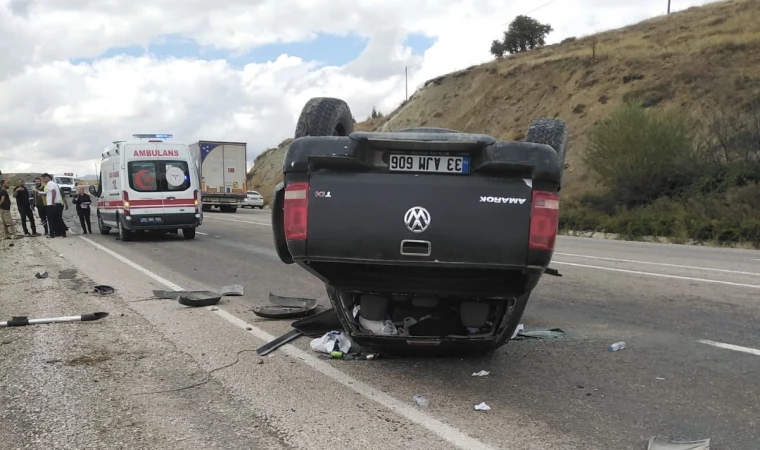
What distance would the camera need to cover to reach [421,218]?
434 cm

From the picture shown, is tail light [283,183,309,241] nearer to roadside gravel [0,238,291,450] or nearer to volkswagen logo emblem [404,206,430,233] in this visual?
volkswagen logo emblem [404,206,430,233]

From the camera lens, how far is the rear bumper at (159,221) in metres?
16.7

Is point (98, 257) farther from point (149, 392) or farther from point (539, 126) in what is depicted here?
point (539, 126)

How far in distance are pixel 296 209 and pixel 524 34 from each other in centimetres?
7185

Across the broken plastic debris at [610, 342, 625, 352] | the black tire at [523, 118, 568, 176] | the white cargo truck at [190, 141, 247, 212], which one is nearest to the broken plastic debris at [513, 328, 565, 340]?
the broken plastic debris at [610, 342, 625, 352]

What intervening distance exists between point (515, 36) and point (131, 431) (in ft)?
239

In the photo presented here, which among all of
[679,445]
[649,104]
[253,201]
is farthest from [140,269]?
[253,201]

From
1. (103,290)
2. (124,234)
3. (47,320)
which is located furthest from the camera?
(124,234)

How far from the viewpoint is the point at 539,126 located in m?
5.56

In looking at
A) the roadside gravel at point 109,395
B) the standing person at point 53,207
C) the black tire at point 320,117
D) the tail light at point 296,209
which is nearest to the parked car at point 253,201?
the standing person at point 53,207

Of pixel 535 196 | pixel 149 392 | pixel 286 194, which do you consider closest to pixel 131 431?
pixel 149 392

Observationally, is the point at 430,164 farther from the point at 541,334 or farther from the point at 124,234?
the point at 124,234

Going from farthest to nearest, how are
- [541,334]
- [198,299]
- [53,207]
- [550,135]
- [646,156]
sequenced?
[646,156], [53,207], [198,299], [541,334], [550,135]

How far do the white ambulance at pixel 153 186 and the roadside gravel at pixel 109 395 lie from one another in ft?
30.9
